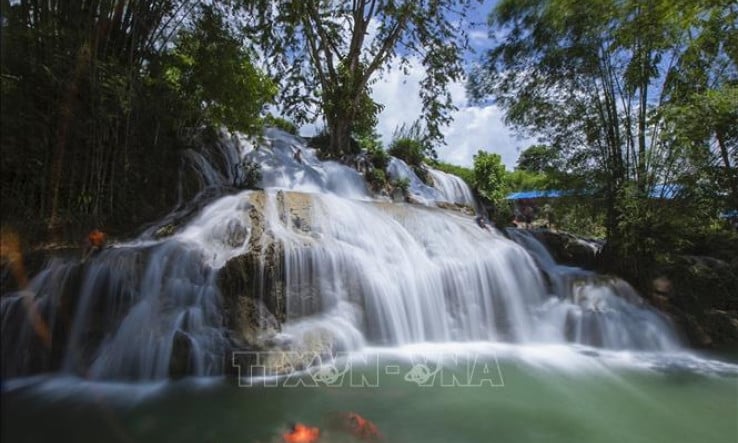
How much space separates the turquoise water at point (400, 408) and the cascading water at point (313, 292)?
15.3 inches

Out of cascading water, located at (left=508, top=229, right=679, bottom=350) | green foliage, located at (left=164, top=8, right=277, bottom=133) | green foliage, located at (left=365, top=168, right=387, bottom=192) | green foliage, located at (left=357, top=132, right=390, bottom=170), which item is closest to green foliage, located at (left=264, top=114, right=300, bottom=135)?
green foliage, located at (left=357, top=132, right=390, bottom=170)

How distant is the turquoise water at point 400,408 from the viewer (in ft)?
9.78

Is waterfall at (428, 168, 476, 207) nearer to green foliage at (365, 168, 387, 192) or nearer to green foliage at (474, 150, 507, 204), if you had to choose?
green foliage at (474, 150, 507, 204)

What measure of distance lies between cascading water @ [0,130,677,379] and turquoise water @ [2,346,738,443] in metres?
0.39

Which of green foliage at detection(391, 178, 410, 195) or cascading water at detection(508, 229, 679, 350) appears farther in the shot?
green foliage at detection(391, 178, 410, 195)

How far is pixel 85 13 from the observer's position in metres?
4.92

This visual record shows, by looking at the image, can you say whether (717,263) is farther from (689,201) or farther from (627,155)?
(627,155)

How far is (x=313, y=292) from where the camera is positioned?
16.3ft

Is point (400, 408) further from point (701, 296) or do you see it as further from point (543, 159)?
point (701, 296)

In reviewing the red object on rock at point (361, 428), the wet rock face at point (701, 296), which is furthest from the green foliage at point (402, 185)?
the red object on rock at point (361, 428)

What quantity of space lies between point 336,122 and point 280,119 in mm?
2036

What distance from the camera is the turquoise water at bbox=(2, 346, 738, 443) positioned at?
2980 millimetres

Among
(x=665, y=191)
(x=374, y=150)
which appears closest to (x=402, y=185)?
(x=374, y=150)

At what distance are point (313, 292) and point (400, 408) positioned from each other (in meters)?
1.89
